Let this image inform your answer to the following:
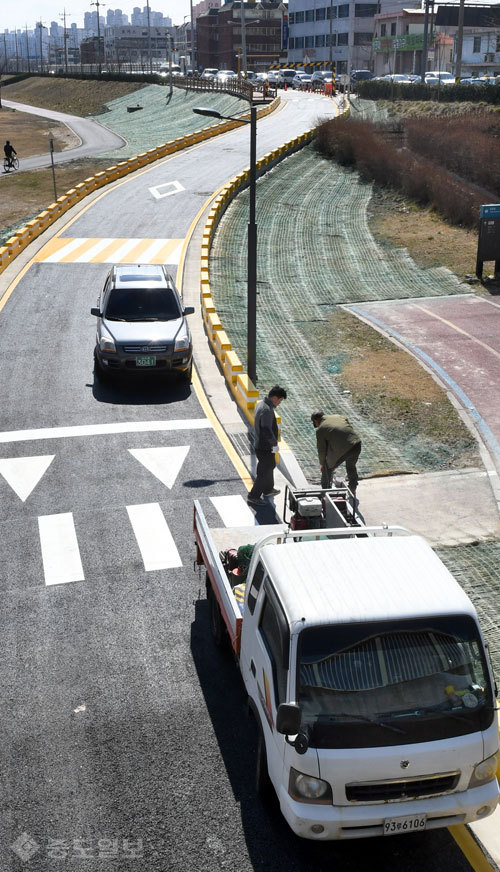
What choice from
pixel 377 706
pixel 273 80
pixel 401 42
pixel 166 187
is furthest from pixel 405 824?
pixel 401 42

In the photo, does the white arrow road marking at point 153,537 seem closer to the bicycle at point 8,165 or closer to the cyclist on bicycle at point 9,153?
the cyclist on bicycle at point 9,153

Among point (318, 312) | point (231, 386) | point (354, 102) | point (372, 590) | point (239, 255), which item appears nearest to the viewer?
point (372, 590)

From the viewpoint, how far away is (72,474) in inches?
572

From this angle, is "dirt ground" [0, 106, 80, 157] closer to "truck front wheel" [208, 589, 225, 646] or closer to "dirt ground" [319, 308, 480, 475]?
"dirt ground" [319, 308, 480, 475]

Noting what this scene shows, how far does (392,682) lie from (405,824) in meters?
1.02

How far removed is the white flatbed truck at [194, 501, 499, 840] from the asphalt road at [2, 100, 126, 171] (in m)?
52.4

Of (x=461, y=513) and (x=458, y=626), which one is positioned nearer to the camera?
(x=458, y=626)

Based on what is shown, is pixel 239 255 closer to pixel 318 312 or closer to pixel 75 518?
pixel 318 312

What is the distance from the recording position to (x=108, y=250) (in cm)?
3150

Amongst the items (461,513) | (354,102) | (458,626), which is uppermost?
(354,102)

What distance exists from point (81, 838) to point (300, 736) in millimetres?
2085

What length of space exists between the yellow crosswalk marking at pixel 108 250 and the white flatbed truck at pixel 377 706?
79.6 ft

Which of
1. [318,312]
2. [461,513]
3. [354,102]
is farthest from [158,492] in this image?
[354,102]

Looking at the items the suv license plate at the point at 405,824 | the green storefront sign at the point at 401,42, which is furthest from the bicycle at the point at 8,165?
the green storefront sign at the point at 401,42
